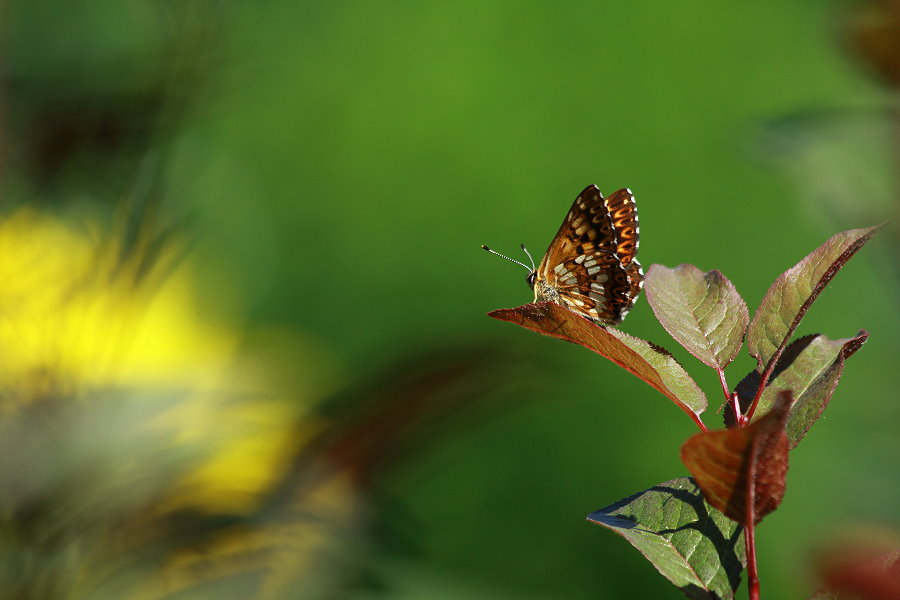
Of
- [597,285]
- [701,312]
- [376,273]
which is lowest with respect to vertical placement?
[701,312]

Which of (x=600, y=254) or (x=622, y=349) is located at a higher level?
(x=600, y=254)

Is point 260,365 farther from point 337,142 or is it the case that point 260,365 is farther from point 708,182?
point 708,182

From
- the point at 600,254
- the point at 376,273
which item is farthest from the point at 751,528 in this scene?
the point at 376,273

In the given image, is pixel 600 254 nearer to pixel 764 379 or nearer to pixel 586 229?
pixel 586 229

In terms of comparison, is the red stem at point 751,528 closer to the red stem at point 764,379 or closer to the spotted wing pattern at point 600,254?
the red stem at point 764,379

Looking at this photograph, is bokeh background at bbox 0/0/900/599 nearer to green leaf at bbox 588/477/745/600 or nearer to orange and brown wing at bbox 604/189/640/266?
orange and brown wing at bbox 604/189/640/266

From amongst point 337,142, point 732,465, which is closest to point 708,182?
point 337,142
